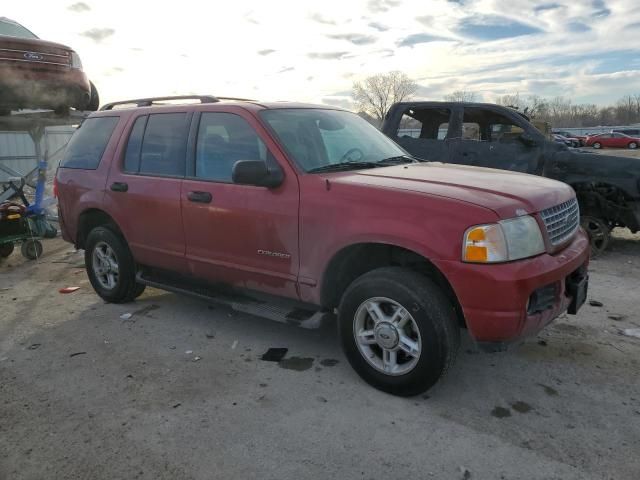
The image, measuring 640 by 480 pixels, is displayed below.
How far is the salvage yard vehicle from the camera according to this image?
6.74 metres

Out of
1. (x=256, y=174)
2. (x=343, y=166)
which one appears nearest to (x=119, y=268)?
(x=256, y=174)

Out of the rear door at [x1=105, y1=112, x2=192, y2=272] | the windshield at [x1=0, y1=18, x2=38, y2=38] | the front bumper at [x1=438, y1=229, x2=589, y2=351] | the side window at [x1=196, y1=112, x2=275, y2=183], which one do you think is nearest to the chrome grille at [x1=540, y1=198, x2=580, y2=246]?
the front bumper at [x1=438, y1=229, x2=589, y2=351]

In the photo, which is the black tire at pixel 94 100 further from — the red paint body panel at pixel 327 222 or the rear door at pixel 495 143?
the rear door at pixel 495 143

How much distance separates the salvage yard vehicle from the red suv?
3068 mm

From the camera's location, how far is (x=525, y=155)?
276 inches

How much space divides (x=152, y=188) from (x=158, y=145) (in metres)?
0.39

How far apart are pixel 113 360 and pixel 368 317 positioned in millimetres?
2010

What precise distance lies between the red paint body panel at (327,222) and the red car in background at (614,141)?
43.2 m

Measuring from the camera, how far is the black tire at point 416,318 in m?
3.05

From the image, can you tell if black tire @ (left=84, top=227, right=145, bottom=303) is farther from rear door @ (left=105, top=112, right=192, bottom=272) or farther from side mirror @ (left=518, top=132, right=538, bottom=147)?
side mirror @ (left=518, top=132, right=538, bottom=147)

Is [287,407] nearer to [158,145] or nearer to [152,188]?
[152,188]

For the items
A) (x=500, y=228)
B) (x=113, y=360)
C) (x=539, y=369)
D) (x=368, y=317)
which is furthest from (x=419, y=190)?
(x=113, y=360)

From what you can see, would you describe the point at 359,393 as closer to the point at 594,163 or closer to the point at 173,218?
the point at 173,218

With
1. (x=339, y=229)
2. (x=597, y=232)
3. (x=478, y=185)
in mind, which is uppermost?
(x=478, y=185)
